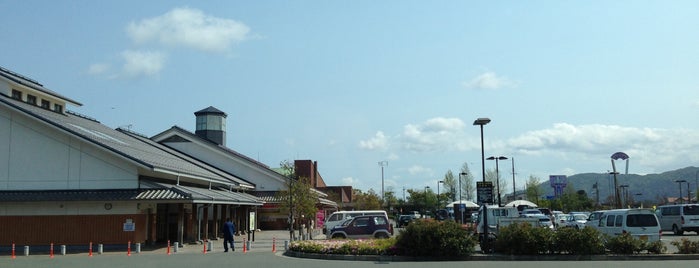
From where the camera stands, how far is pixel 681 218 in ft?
125

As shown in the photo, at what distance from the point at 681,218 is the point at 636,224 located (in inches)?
571

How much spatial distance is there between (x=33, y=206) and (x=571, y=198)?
83315mm

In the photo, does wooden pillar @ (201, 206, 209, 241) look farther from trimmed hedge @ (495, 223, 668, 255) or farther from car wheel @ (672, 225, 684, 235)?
car wheel @ (672, 225, 684, 235)

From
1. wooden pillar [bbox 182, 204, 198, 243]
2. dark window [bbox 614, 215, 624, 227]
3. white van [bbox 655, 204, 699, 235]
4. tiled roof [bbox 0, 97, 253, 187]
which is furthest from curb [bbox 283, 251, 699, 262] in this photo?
white van [bbox 655, 204, 699, 235]

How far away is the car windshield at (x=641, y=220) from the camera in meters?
25.7

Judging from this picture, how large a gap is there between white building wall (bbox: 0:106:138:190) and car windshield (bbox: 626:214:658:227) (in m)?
21.8

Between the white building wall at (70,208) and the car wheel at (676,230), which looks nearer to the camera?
the white building wall at (70,208)

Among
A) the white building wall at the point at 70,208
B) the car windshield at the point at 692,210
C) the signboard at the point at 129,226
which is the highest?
the white building wall at the point at 70,208

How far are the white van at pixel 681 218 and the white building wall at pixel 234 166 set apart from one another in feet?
92.7

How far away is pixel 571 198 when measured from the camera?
98.2 m

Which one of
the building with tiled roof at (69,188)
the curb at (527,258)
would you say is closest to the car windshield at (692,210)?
the curb at (527,258)

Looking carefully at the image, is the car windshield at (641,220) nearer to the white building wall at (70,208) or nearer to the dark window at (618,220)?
the dark window at (618,220)

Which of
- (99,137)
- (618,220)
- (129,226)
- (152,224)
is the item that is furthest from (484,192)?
(99,137)

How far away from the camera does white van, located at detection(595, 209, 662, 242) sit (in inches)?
1001
